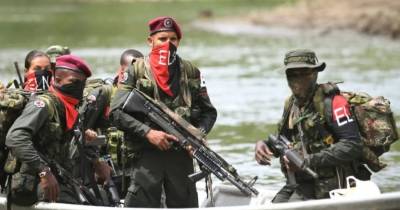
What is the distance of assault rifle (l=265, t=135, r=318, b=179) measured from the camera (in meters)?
7.63

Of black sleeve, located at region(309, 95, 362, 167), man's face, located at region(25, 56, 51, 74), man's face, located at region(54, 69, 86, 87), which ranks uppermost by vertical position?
man's face, located at region(54, 69, 86, 87)

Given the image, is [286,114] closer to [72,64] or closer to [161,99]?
[161,99]

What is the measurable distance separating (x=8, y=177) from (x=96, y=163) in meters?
0.92

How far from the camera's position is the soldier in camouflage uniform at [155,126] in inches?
321

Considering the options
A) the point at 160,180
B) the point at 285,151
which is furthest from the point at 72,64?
the point at 285,151

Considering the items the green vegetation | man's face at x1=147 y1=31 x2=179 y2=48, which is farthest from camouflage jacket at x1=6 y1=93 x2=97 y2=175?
the green vegetation

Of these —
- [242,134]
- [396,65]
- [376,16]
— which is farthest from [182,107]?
[376,16]

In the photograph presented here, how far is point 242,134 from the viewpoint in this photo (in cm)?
1758

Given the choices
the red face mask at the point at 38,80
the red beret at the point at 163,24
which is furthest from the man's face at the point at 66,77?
the red face mask at the point at 38,80

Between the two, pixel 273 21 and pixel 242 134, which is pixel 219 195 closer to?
pixel 242 134

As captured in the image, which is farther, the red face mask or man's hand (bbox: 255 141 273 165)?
the red face mask

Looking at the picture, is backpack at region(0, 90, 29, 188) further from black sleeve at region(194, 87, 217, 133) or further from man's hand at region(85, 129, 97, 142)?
black sleeve at region(194, 87, 217, 133)

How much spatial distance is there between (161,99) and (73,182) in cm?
98

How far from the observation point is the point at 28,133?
7.88 metres
